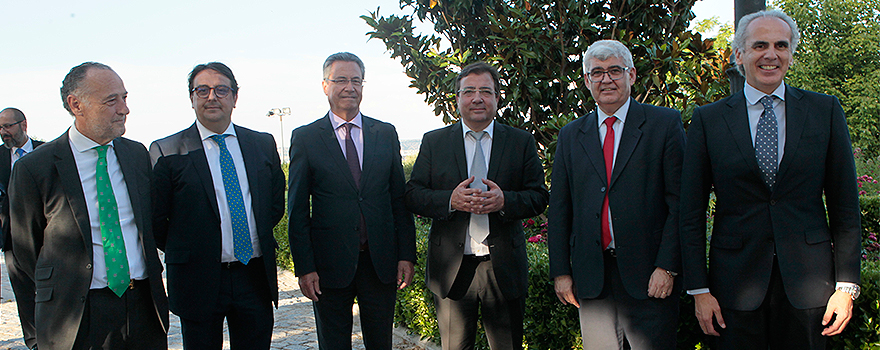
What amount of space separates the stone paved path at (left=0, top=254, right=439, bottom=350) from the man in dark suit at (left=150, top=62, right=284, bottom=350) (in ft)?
8.23

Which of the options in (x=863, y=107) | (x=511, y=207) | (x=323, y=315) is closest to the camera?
(x=511, y=207)

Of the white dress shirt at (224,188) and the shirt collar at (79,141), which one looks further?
the white dress shirt at (224,188)

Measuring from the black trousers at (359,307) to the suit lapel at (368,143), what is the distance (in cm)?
51

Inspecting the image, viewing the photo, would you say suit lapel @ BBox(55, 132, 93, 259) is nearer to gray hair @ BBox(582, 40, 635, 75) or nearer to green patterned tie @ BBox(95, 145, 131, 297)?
green patterned tie @ BBox(95, 145, 131, 297)

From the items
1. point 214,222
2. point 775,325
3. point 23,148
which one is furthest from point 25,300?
point 775,325

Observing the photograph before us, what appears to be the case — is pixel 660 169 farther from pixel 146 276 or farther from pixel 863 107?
pixel 863 107

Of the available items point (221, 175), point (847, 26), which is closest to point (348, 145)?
point (221, 175)

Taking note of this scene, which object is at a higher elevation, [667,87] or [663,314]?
[667,87]

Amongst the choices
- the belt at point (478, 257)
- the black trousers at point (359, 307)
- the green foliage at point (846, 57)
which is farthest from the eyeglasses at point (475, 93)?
the green foliage at point (846, 57)

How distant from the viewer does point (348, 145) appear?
3658mm

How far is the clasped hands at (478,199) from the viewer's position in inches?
129

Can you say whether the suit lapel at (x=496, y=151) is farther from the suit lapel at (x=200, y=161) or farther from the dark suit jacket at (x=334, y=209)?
the suit lapel at (x=200, y=161)

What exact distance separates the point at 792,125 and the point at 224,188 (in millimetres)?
2959

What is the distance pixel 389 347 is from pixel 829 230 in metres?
2.53
